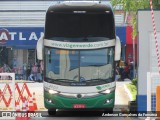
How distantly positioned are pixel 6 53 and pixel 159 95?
3680 centimetres

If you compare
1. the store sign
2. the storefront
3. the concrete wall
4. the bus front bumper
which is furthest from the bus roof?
the store sign

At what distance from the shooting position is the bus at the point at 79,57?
55.3 ft

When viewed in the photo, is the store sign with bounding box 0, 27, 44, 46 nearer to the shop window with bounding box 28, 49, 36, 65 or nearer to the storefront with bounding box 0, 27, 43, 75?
the storefront with bounding box 0, 27, 43, 75

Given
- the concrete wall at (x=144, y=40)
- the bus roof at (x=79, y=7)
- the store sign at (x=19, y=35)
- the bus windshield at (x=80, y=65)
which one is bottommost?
the store sign at (x=19, y=35)

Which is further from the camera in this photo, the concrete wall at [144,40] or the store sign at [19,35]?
the store sign at [19,35]

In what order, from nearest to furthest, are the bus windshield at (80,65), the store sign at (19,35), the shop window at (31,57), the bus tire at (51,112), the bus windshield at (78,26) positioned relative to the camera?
the bus windshield at (80,65) < the bus windshield at (78,26) < the bus tire at (51,112) < the store sign at (19,35) < the shop window at (31,57)

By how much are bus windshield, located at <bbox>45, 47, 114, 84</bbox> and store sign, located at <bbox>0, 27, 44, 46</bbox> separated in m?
26.8

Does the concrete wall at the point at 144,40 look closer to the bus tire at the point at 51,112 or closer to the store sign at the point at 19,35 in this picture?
the bus tire at the point at 51,112

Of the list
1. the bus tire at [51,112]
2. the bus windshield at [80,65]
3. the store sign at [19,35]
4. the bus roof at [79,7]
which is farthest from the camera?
the store sign at [19,35]

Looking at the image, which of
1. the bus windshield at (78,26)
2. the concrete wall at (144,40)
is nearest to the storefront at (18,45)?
the bus windshield at (78,26)

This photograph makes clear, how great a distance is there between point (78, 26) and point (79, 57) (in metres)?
1.10

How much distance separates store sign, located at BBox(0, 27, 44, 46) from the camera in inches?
1722

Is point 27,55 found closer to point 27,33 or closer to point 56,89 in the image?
point 27,33

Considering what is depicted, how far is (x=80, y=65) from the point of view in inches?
669
